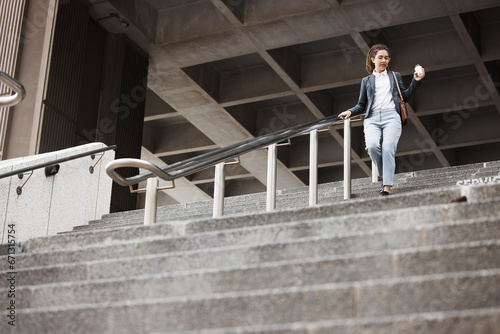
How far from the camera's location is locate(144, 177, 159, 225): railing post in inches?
257

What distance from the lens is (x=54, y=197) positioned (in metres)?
9.16

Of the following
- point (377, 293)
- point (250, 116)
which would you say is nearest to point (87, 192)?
point (377, 293)

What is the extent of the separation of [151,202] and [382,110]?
7.96 feet

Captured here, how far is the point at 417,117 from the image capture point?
59.0 feet

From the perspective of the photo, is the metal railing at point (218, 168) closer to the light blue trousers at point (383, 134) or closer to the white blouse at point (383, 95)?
the light blue trousers at point (383, 134)

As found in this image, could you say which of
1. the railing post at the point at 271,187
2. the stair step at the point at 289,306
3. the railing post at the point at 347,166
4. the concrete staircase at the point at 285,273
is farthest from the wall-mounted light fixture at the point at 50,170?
the stair step at the point at 289,306

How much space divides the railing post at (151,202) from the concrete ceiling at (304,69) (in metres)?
8.68

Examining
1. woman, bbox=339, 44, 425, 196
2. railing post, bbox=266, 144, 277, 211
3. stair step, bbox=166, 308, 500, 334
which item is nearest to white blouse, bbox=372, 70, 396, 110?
woman, bbox=339, 44, 425, 196

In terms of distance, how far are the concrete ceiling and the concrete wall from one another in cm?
608

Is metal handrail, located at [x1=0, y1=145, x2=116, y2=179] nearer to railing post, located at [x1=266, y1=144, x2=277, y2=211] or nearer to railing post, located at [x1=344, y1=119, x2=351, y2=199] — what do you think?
railing post, located at [x1=266, y1=144, x2=277, y2=211]

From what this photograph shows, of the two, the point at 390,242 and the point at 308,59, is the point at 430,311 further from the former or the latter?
the point at 308,59

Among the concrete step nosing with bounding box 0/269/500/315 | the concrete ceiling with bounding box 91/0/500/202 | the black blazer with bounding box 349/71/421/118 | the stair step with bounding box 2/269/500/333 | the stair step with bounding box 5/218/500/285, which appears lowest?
the stair step with bounding box 2/269/500/333

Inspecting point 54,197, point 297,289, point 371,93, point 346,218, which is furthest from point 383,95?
point 54,197

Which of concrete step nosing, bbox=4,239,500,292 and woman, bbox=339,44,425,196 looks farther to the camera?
woman, bbox=339,44,425,196
